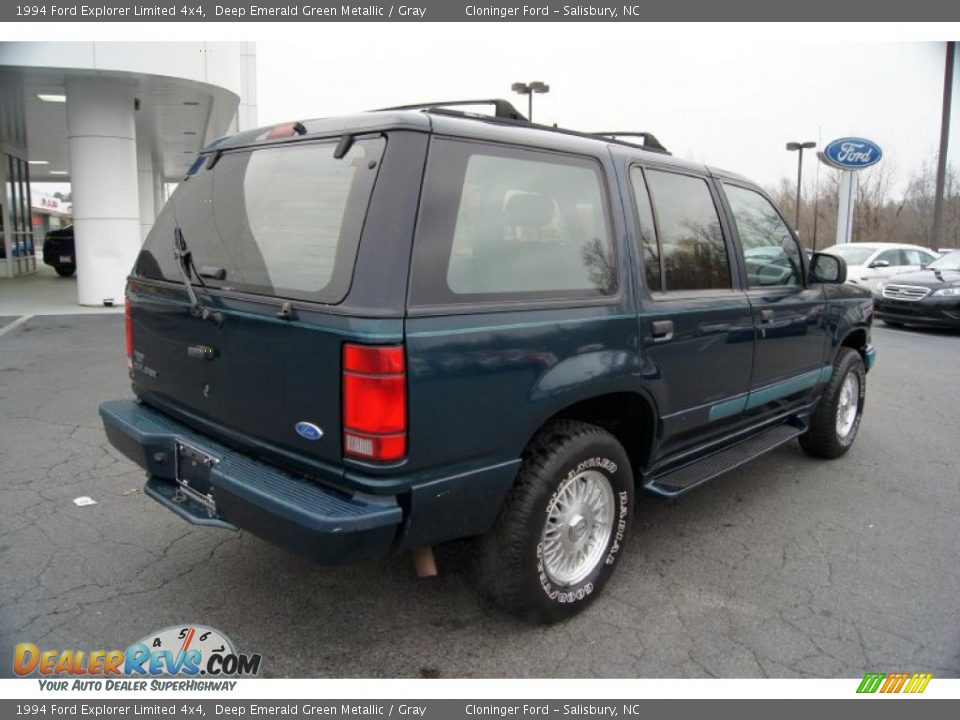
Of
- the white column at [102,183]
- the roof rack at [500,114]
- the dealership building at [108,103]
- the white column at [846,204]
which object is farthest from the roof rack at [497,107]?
the white column at [846,204]

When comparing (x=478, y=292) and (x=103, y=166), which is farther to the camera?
(x=103, y=166)

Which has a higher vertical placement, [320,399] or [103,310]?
[320,399]

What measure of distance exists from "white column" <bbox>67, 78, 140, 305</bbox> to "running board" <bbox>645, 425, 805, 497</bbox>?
11880 mm

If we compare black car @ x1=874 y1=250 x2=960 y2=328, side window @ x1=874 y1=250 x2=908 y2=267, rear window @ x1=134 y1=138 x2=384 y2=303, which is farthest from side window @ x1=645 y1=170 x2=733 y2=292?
side window @ x1=874 y1=250 x2=908 y2=267

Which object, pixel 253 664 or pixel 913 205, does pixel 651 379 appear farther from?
pixel 913 205

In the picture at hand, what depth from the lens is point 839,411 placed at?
17.4 feet

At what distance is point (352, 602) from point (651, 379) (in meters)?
1.68

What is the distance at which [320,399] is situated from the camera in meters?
2.47

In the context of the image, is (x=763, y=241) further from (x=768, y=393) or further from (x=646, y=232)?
(x=646, y=232)

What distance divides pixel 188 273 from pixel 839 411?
4575 mm

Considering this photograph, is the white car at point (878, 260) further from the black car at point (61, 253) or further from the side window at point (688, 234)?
the black car at point (61, 253)

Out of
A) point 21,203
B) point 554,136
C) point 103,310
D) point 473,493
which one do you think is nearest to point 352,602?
point 473,493

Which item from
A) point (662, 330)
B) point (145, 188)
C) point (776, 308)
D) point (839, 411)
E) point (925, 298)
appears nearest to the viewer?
point (662, 330)

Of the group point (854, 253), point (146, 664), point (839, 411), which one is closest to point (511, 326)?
point (146, 664)
